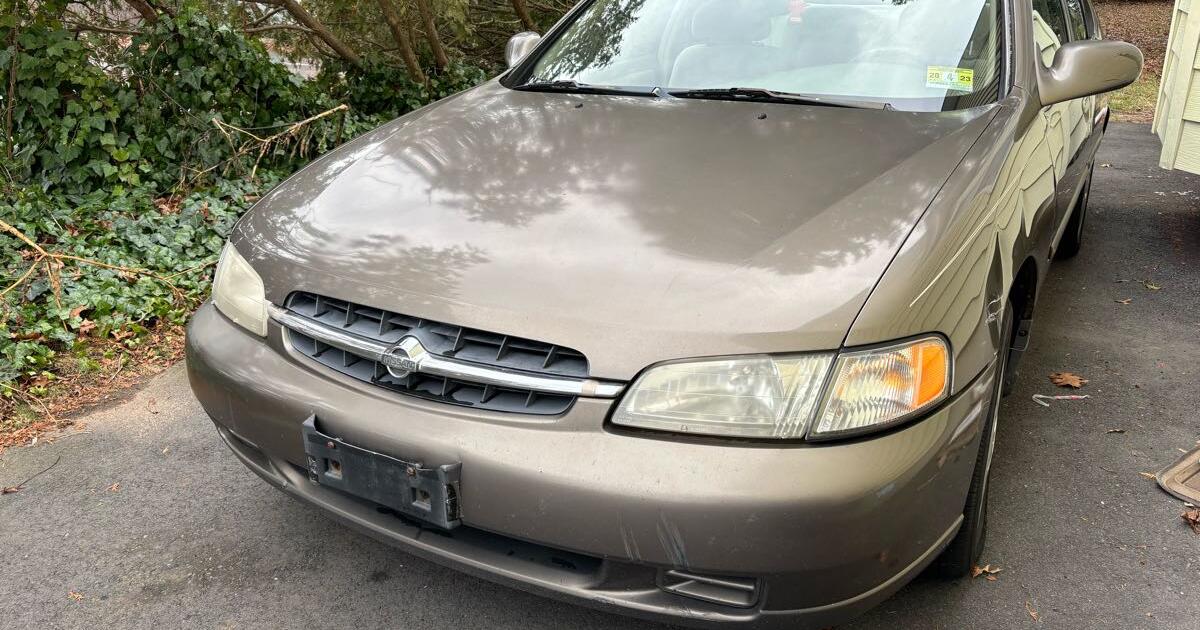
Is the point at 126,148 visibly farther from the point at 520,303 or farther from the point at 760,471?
the point at 760,471

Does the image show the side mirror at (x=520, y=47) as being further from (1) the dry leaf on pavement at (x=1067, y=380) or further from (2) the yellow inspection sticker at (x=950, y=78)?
(1) the dry leaf on pavement at (x=1067, y=380)

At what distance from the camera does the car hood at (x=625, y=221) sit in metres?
1.74

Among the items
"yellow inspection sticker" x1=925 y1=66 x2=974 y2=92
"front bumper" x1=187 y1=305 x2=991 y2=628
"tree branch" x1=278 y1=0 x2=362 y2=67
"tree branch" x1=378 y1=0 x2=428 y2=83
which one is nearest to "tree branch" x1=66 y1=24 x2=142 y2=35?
"tree branch" x1=278 y1=0 x2=362 y2=67

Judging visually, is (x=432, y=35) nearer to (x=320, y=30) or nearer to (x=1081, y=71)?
(x=320, y=30)

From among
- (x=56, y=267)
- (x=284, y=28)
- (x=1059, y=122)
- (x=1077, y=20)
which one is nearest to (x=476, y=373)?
(x=1059, y=122)

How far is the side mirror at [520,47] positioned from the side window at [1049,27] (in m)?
1.69

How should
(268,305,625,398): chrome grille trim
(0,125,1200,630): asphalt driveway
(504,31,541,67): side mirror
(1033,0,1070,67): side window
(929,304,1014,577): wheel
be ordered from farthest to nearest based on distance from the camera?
(504,31,541,67): side mirror, (1033,0,1070,67): side window, (0,125,1200,630): asphalt driveway, (929,304,1014,577): wheel, (268,305,625,398): chrome grille trim

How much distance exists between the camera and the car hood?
5.70ft

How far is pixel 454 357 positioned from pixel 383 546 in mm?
940

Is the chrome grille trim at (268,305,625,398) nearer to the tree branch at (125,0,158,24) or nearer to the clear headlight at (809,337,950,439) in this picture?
the clear headlight at (809,337,950,439)

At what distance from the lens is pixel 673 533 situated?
5.34ft

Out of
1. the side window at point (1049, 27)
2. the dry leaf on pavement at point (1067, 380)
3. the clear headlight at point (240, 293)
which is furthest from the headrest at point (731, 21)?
the dry leaf on pavement at point (1067, 380)

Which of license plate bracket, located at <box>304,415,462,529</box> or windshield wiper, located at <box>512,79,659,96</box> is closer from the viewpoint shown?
license plate bracket, located at <box>304,415,462,529</box>

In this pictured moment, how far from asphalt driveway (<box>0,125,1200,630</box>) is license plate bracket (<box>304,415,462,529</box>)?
0.51 metres
